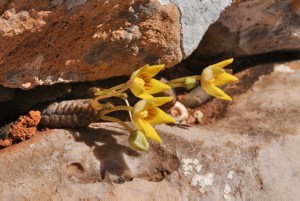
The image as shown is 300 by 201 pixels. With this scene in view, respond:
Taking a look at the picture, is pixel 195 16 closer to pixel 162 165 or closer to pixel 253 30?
pixel 253 30

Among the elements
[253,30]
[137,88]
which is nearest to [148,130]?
[137,88]

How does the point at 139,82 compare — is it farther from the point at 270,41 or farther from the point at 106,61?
the point at 270,41

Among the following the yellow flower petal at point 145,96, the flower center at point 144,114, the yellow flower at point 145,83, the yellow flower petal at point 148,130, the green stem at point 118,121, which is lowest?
the green stem at point 118,121

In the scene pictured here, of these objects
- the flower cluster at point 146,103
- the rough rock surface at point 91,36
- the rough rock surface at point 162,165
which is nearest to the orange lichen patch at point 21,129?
the rough rock surface at point 162,165

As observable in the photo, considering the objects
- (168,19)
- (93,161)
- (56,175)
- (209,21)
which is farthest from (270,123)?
(56,175)

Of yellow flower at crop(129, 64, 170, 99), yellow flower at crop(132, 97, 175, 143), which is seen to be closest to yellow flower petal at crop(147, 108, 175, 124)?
yellow flower at crop(132, 97, 175, 143)

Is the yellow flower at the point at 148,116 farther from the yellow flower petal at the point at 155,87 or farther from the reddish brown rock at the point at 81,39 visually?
the reddish brown rock at the point at 81,39
